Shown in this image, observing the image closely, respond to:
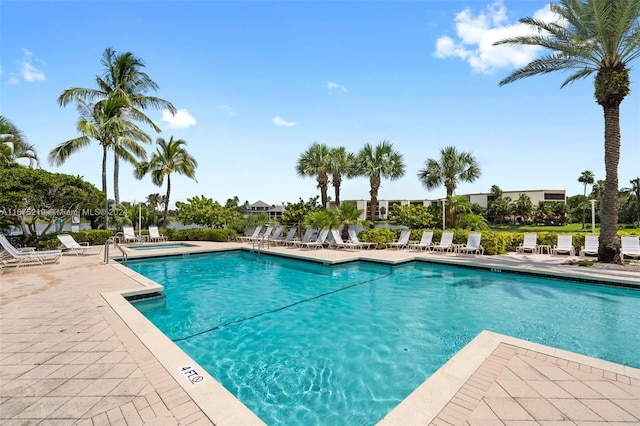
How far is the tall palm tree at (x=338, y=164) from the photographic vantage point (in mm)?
19453

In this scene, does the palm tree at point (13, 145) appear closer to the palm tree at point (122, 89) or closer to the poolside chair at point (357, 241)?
the palm tree at point (122, 89)

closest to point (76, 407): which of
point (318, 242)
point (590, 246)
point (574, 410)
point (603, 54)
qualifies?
point (574, 410)

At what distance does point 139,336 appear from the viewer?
4.04 meters

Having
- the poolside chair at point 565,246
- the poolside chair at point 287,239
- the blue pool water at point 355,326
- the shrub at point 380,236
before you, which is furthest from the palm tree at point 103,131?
the poolside chair at point 565,246

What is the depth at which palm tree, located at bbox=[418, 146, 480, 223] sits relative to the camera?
20.5 meters

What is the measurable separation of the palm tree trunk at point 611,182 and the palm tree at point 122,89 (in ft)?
70.1

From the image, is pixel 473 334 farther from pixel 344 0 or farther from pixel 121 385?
pixel 344 0

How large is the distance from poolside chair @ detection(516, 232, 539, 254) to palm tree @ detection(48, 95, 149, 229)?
2043cm

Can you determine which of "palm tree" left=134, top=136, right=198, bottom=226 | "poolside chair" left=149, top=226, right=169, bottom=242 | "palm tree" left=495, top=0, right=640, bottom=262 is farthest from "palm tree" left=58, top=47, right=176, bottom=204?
"palm tree" left=495, top=0, right=640, bottom=262

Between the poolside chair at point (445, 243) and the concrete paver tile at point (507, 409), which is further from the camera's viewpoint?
the poolside chair at point (445, 243)

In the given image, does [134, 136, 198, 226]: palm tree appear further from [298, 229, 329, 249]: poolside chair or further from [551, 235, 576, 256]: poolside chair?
[551, 235, 576, 256]: poolside chair

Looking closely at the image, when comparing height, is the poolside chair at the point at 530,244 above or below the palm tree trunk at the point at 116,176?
below

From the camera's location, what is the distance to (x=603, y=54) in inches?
396

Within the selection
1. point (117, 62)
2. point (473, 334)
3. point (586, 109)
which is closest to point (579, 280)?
point (473, 334)
